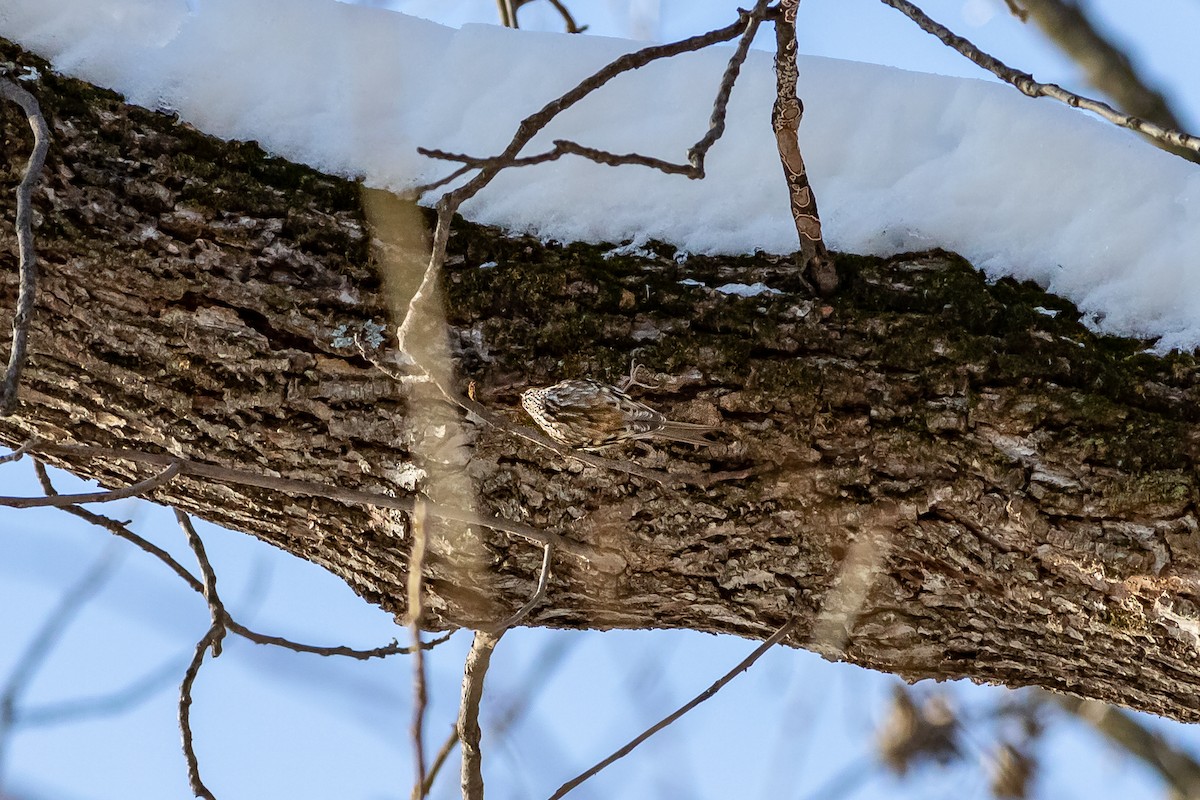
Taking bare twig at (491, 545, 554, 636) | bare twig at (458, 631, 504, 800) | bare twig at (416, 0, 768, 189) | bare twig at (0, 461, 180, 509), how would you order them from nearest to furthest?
bare twig at (416, 0, 768, 189)
bare twig at (0, 461, 180, 509)
bare twig at (491, 545, 554, 636)
bare twig at (458, 631, 504, 800)

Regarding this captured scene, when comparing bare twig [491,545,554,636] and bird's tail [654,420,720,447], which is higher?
bird's tail [654,420,720,447]

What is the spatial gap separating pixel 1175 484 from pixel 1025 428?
0.24 meters

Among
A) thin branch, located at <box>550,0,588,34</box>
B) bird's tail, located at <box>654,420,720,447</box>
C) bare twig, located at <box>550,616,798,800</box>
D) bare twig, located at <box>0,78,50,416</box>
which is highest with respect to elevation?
thin branch, located at <box>550,0,588,34</box>

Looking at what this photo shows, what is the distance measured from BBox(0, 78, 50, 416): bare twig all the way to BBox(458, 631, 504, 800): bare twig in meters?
0.94

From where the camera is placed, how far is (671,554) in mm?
1769

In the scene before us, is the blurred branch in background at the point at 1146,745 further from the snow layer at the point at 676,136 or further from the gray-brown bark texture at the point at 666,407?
the snow layer at the point at 676,136

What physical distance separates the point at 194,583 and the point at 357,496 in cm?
74

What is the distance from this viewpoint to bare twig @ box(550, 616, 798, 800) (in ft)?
5.05

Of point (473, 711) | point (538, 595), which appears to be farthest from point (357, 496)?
point (473, 711)

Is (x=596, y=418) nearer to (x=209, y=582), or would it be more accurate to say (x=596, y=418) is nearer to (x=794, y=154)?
(x=794, y=154)

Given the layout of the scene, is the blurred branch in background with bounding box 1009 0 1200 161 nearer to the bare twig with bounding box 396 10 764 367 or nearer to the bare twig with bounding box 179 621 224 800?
the bare twig with bounding box 396 10 764 367

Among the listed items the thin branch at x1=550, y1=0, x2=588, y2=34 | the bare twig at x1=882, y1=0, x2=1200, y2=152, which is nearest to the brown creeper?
the bare twig at x1=882, y1=0, x2=1200, y2=152

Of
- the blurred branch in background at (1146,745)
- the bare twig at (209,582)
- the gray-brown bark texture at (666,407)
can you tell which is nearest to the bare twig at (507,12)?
the gray-brown bark texture at (666,407)

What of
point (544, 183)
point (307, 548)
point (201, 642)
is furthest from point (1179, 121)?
point (201, 642)
